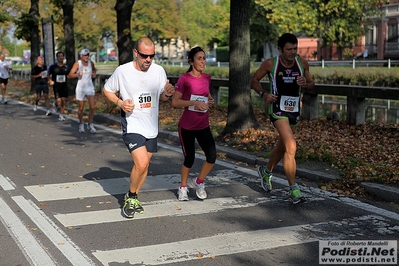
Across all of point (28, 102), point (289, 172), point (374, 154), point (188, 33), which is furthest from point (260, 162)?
point (188, 33)

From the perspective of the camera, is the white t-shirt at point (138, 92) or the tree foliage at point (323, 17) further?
the tree foliage at point (323, 17)

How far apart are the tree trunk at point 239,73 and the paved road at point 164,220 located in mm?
2359

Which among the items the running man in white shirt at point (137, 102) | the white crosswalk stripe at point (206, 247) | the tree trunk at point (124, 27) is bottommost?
the white crosswalk stripe at point (206, 247)

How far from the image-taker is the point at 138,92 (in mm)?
7254

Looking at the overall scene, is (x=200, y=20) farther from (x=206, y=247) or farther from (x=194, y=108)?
(x=206, y=247)

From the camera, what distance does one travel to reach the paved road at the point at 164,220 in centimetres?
597

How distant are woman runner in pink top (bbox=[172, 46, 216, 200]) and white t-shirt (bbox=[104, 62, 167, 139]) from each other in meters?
0.60

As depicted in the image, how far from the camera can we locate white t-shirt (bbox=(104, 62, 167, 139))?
23.7ft

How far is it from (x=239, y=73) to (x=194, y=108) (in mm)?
5442

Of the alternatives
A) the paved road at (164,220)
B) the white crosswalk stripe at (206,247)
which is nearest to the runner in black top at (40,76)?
the paved road at (164,220)

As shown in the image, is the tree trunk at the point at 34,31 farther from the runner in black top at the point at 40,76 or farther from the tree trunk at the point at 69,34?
the runner in black top at the point at 40,76

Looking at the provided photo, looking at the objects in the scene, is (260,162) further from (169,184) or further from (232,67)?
(232,67)

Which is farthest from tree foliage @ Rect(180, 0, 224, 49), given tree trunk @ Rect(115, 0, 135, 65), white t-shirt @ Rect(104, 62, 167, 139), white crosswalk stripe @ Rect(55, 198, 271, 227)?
white t-shirt @ Rect(104, 62, 167, 139)

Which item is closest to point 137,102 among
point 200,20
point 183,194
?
point 183,194
